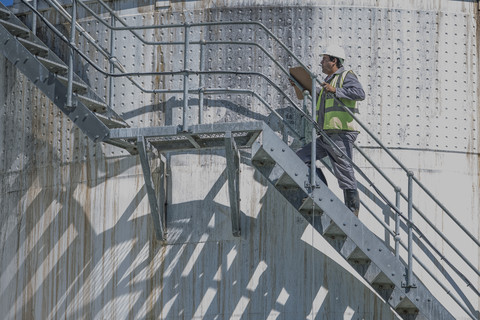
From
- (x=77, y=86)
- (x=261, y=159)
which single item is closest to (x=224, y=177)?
(x=261, y=159)

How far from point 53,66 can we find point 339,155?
3.48 meters

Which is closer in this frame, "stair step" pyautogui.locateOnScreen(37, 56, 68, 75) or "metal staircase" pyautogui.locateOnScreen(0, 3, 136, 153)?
"metal staircase" pyautogui.locateOnScreen(0, 3, 136, 153)

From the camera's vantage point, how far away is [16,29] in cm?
1372

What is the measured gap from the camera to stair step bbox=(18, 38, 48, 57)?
13492 mm

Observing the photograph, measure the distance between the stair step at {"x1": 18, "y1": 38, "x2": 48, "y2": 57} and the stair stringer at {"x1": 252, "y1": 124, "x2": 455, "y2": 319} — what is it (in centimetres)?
314

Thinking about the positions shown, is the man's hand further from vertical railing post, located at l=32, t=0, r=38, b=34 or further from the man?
vertical railing post, located at l=32, t=0, r=38, b=34

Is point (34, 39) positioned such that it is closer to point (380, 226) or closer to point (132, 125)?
point (132, 125)

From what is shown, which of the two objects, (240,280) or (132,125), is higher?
(132,125)

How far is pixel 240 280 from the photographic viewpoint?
511 inches

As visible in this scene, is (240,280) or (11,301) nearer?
(240,280)

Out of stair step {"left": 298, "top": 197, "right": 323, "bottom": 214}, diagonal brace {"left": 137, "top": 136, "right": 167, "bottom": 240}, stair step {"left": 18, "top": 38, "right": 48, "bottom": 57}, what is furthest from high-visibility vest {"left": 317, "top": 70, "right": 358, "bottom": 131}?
stair step {"left": 18, "top": 38, "right": 48, "bottom": 57}

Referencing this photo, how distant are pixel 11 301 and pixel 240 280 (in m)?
2.94

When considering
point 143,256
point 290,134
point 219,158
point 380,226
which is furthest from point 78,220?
point 380,226

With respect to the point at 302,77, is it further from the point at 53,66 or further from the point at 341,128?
the point at 53,66
